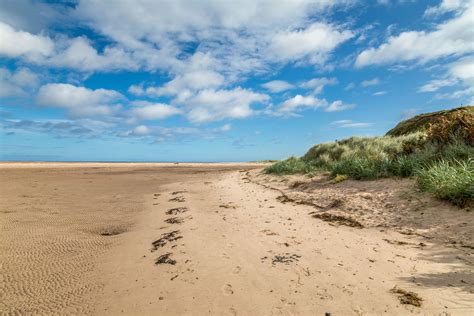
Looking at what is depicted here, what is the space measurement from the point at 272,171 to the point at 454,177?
962cm

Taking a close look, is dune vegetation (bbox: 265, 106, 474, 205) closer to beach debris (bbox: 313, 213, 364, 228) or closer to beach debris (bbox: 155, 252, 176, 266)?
beach debris (bbox: 313, 213, 364, 228)

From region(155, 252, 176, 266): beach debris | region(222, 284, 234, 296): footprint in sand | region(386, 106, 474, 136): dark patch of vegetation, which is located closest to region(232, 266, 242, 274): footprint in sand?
region(222, 284, 234, 296): footprint in sand

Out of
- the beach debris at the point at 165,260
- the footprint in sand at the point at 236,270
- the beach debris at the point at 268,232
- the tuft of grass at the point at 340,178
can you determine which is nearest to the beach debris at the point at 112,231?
the beach debris at the point at 165,260

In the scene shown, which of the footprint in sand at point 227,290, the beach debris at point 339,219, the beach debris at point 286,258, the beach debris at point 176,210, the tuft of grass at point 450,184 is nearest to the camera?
the footprint in sand at point 227,290

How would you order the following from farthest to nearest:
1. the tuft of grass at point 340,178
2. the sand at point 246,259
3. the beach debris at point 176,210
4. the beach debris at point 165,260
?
the tuft of grass at point 340,178 < the beach debris at point 176,210 < the beach debris at point 165,260 < the sand at point 246,259

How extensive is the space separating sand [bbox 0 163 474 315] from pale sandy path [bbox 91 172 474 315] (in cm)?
1

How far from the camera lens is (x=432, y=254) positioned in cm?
365

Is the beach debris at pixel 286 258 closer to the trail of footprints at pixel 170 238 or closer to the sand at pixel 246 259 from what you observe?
the sand at pixel 246 259

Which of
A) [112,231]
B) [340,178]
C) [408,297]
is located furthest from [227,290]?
[340,178]

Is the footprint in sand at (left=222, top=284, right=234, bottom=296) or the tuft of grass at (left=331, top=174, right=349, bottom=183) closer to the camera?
the footprint in sand at (left=222, top=284, right=234, bottom=296)

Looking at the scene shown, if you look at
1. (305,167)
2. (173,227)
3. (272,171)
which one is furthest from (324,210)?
(272,171)

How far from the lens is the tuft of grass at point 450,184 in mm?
5062

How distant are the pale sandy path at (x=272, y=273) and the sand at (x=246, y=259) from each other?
0.01 meters

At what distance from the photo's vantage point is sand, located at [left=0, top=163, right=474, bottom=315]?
8.32 feet
